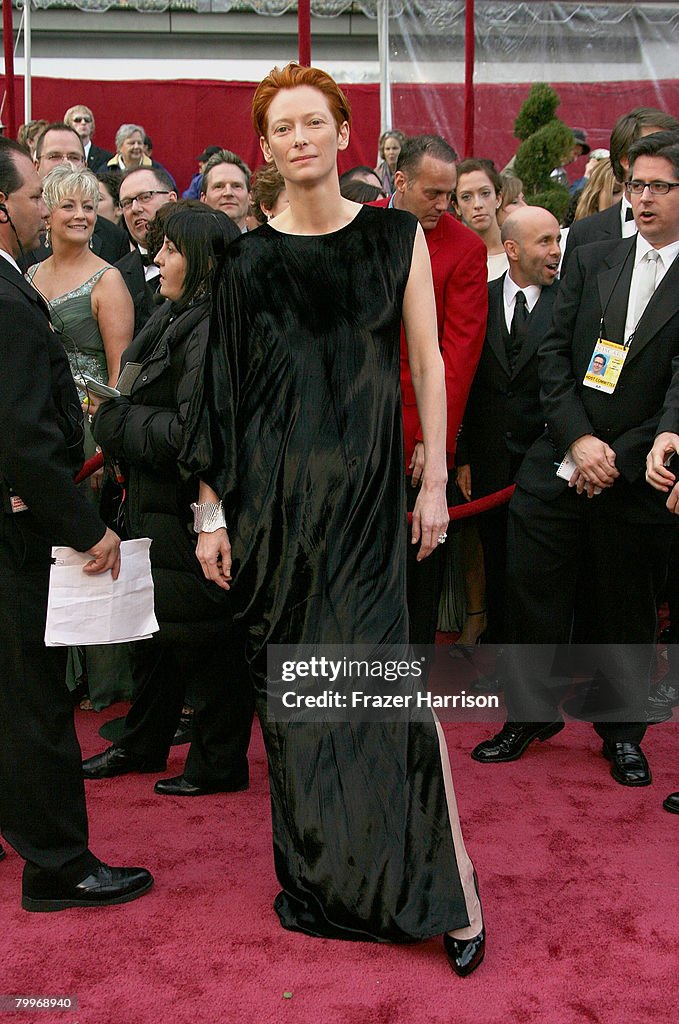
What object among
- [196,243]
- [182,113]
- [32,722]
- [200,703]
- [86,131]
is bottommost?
[200,703]

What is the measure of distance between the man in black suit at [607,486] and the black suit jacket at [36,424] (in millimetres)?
1753

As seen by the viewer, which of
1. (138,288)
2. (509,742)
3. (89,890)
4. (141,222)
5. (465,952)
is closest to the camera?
(465,952)

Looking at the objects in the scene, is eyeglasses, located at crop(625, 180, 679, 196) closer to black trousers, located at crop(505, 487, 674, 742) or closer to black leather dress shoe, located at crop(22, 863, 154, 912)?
black trousers, located at crop(505, 487, 674, 742)

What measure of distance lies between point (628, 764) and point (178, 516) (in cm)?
174

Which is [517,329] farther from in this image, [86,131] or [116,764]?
[86,131]

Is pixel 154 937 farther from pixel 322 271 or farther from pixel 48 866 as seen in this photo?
pixel 322 271

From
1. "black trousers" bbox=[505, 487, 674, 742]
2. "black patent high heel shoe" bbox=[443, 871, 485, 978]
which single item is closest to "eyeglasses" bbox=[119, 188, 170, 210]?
"black trousers" bbox=[505, 487, 674, 742]

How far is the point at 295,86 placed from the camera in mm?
2727

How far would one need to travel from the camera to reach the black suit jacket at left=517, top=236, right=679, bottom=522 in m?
3.71

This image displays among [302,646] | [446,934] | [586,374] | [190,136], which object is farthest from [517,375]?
[190,136]

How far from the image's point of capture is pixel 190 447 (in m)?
2.88

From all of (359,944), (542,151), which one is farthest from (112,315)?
(542,151)

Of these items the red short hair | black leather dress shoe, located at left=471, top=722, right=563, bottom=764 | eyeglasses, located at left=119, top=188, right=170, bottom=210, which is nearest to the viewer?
the red short hair

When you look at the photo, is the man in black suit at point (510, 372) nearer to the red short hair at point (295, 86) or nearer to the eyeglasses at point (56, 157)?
the red short hair at point (295, 86)
